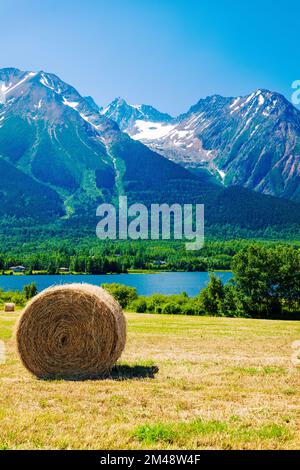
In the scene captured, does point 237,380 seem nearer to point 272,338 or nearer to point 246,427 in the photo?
point 246,427

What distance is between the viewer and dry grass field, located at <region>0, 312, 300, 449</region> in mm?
7406

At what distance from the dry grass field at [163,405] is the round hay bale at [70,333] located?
0.57 meters

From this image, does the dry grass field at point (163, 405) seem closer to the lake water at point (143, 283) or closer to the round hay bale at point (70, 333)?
the round hay bale at point (70, 333)

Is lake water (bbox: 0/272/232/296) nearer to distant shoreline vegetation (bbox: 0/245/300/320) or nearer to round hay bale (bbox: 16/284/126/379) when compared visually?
distant shoreline vegetation (bbox: 0/245/300/320)

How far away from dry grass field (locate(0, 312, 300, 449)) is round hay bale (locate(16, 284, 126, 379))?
57cm

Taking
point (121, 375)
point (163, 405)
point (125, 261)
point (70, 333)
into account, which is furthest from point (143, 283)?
point (163, 405)

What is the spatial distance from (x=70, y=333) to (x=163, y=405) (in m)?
4.47

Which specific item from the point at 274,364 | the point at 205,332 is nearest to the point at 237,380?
the point at 274,364

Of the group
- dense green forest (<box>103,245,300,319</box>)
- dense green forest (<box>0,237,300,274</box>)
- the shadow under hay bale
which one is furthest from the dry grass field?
dense green forest (<box>0,237,300,274</box>)

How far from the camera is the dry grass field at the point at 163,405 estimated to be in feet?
24.3

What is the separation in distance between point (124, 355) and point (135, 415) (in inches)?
279

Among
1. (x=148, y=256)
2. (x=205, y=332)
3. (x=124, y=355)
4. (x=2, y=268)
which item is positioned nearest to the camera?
(x=124, y=355)

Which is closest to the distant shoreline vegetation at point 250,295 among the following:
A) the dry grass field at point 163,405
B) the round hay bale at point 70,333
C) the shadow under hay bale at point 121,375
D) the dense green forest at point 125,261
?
the dry grass field at point 163,405
